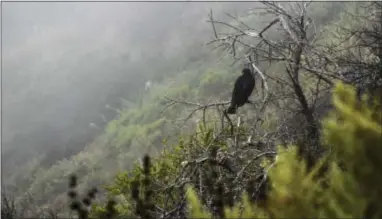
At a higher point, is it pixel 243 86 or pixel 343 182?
pixel 243 86

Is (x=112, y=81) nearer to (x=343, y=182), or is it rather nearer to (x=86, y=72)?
(x=86, y=72)

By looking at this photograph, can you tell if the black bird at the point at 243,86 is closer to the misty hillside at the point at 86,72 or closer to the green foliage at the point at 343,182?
the green foliage at the point at 343,182

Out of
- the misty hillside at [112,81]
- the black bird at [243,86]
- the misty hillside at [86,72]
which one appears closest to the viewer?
the black bird at [243,86]

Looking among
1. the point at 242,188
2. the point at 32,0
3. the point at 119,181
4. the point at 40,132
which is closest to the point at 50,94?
the point at 40,132

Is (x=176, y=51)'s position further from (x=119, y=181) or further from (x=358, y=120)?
(x=358, y=120)

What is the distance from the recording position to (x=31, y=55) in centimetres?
2716

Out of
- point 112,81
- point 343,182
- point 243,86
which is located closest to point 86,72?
point 112,81

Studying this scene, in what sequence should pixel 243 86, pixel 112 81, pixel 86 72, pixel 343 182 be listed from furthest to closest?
pixel 86 72, pixel 112 81, pixel 243 86, pixel 343 182

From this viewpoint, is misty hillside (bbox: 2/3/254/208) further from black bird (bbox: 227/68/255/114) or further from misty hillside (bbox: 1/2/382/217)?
black bird (bbox: 227/68/255/114)

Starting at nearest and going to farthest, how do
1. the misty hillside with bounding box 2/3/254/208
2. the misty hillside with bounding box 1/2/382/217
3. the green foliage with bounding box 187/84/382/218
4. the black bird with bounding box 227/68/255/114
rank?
the green foliage with bounding box 187/84/382/218, the black bird with bounding box 227/68/255/114, the misty hillside with bounding box 1/2/382/217, the misty hillside with bounding box 2/3/254/208

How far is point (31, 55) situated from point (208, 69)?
44.0 feet

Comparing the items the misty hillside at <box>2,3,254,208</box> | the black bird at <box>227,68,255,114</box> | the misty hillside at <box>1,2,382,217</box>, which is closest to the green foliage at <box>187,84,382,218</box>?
the black bird at <box>227,68,255,114</box>

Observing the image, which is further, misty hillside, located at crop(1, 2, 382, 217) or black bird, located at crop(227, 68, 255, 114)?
misty hillside, located at crop(1, 2, 382, 217)

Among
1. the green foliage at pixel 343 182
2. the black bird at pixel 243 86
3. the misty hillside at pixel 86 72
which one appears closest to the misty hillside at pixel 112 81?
the misty hillside at pixel 86 72
